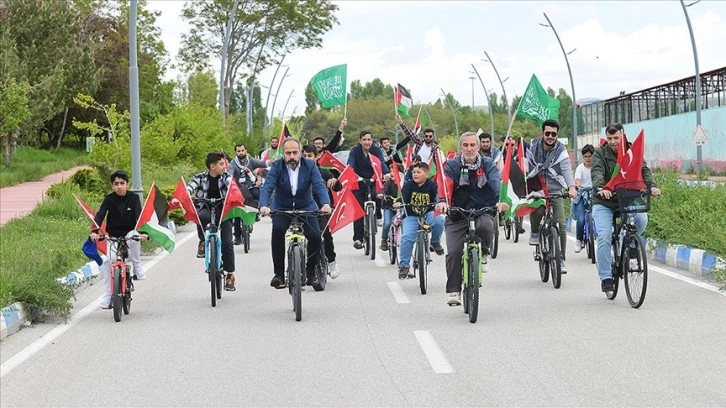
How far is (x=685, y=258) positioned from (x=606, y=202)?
3605 millimetres

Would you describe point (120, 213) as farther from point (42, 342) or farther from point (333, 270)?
point (333, 270)

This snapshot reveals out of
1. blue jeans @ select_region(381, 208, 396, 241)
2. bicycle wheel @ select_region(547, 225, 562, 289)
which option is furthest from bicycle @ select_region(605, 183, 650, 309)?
blue jeans @ select_region(381, 208, 396, 241)

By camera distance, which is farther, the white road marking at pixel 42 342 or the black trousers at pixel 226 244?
the black trousers at pixel 226 244

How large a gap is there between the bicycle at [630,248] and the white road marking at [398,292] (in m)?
2.06

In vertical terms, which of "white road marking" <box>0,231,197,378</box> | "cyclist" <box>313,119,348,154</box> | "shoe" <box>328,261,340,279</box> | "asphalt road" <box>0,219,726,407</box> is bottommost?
"asphalt road" <box>0,219,726,407</box>

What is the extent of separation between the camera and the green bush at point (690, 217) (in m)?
14.7

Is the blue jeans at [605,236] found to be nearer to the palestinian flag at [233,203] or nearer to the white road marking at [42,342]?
the palestinian flag at [233,203]

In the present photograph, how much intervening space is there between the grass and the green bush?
91.2 feet

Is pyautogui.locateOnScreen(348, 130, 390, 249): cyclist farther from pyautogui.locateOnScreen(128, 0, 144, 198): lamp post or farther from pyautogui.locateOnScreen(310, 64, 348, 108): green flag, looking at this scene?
pyautogui.locateOnScreen(310, 64, 348, 108): green flag

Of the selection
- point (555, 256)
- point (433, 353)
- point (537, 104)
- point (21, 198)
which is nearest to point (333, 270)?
point (555, 256)

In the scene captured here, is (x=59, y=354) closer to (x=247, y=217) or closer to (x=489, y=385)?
(x=489, y=385)

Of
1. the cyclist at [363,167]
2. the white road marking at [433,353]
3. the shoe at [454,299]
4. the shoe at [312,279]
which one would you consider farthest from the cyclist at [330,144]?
the white road marking at [433,353]

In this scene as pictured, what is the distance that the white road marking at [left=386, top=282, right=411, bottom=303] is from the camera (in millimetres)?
12180

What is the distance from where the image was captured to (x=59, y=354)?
9047mm
